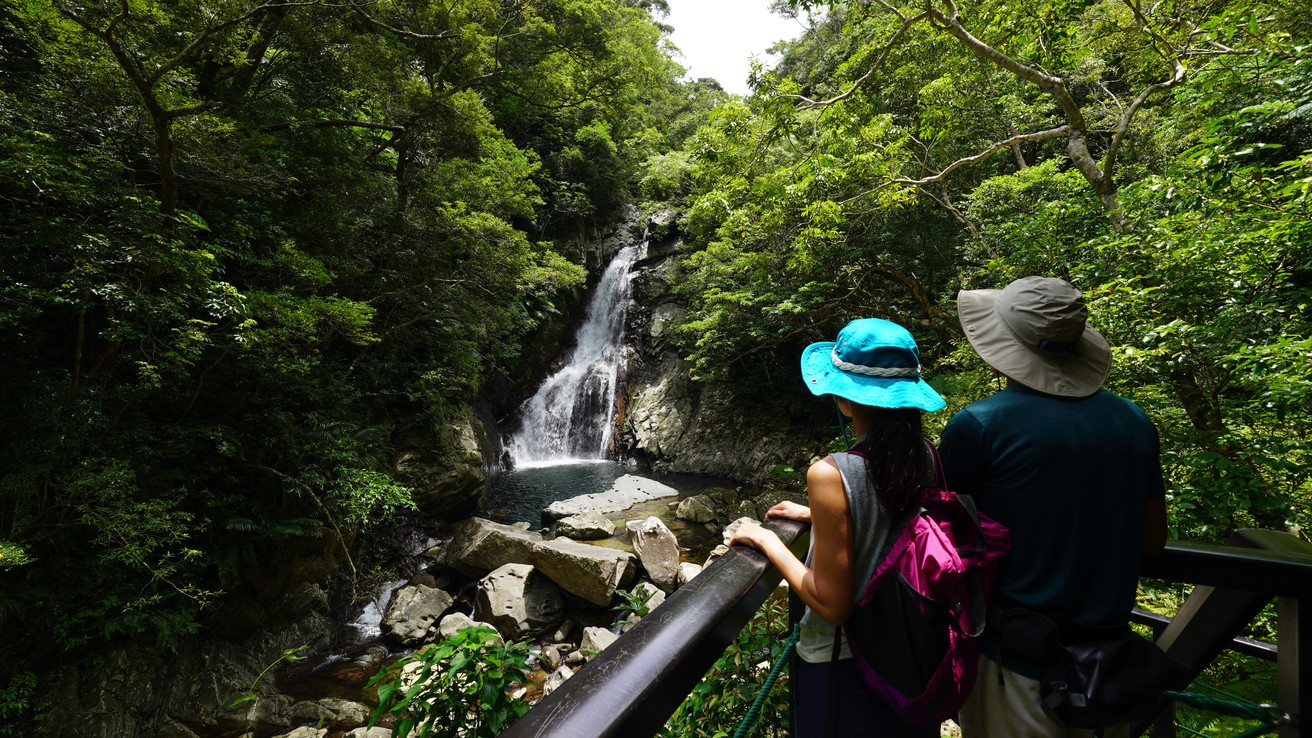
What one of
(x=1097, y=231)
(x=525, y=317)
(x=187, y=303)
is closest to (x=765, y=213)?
(x=1097, y=231)

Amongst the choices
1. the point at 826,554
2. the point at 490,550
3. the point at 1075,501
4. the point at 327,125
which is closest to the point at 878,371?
the point at 826,554

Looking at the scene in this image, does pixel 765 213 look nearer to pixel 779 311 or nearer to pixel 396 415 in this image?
pixel 779 311

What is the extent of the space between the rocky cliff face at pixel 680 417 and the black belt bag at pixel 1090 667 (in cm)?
1269

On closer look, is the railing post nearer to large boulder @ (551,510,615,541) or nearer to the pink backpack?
the pink backpack

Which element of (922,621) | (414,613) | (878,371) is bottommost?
(414,613)

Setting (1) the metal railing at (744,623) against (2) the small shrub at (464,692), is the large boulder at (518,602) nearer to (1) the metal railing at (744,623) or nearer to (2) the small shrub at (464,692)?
(2) the small shrub at (464,692)

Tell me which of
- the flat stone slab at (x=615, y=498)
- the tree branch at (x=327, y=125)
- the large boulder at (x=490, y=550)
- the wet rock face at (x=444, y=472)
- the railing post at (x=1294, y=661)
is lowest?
the flat stone slab at (x=615, y=498)

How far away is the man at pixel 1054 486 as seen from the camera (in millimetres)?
1229

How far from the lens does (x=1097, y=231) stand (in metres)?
5.57

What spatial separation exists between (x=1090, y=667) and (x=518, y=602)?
23.2 ft

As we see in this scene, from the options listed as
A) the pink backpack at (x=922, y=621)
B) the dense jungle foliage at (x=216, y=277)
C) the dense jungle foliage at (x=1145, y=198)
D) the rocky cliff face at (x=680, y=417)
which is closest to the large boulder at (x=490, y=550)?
the dense jungle foliage at (x=216, y=277)

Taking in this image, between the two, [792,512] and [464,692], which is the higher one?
[792,512]

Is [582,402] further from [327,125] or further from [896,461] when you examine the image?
[896,461]

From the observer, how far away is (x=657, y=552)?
8.26 metres
